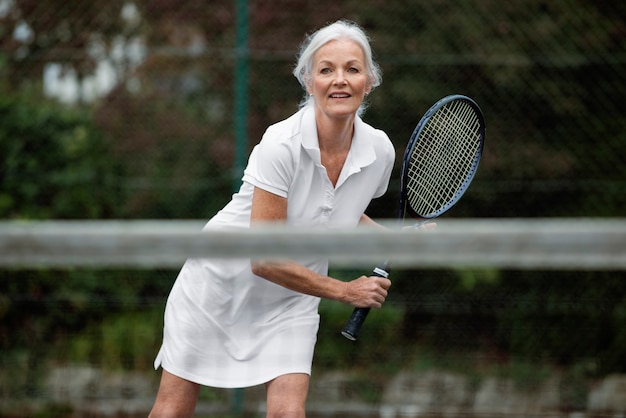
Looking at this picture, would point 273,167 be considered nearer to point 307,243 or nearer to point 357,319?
point 357,319

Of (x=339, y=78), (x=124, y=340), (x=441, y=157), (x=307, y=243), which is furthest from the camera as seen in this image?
(x=124, y=340)

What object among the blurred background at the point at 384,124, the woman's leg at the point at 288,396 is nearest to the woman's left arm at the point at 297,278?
the woman's leg at the point at 288,396

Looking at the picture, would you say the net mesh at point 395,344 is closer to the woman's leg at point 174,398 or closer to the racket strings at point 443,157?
the racket strings at point 443,157

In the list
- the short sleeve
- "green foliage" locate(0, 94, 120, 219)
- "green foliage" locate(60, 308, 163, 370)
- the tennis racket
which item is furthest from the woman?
"green foliage" locate(0, 94, 120, 219)

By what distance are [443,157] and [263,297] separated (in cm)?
78

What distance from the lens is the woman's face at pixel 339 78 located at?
9.59ft

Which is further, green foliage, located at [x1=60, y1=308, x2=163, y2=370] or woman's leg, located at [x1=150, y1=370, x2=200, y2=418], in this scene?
green foliage, located at [x1=60, y1=308, x2=163, y2=370]

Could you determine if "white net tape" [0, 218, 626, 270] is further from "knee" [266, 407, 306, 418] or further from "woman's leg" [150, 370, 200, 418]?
"woman's leg" [150, 370, 200, 418]

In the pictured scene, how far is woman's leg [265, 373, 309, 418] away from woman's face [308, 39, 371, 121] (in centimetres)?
74

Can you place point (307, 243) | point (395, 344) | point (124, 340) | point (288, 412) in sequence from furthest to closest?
1. point (395, 344)
2. point (124, 340)
3. point (288, 412)
4. point (307, 243)

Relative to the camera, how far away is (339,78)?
2.92 meters

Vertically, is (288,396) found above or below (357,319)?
below

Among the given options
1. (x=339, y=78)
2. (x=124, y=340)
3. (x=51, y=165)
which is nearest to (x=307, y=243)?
(x=339, y=78)

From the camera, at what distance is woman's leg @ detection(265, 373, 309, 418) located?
9.23 ft
